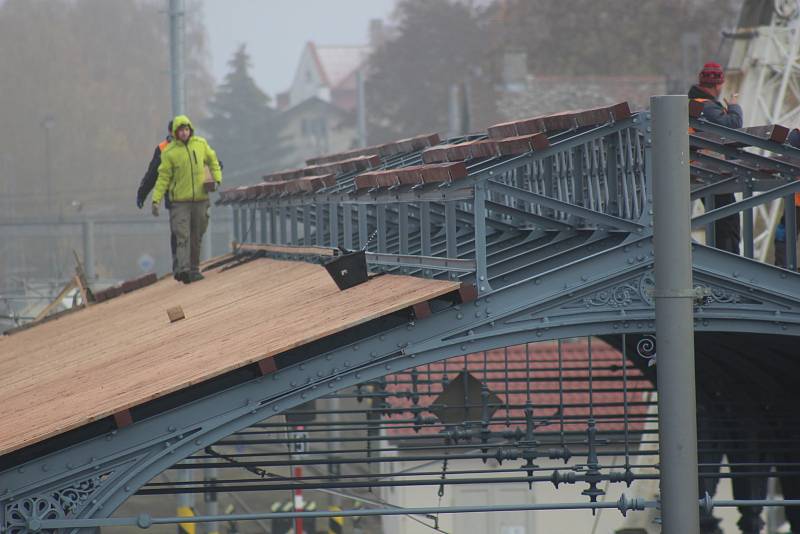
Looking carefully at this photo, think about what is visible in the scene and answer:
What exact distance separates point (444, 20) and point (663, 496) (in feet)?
265

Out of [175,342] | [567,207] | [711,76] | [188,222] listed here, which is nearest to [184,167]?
[188,222]

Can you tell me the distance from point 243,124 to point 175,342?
94338mm

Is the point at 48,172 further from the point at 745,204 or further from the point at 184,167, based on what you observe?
the point at 745,204

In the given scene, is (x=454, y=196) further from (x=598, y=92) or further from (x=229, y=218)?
(x=598, y=92)

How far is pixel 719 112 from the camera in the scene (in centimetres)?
1247

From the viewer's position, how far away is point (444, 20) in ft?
285

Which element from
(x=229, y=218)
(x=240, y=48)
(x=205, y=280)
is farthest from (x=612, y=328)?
(x=240, y=48)

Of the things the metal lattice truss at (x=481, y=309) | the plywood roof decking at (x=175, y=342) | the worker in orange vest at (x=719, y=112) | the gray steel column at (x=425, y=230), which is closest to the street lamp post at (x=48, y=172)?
the plywood roof decking at (x=175, y=342)

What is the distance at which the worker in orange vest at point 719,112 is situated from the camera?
12.5m

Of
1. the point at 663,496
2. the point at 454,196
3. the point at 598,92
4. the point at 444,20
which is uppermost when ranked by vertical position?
the point at 444,20

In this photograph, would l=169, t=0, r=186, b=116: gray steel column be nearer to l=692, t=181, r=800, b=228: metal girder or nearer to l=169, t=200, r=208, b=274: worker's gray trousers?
l=169, t=200, r=208, b=274: worker's gray trousers

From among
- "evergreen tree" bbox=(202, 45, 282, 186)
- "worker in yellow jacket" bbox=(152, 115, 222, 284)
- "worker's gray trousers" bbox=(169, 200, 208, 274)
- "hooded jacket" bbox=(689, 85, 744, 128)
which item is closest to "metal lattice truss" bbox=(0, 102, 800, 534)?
"hooded jacket" bbox=(689, 85, 744, 128)

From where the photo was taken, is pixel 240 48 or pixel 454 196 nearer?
pixel 454 196

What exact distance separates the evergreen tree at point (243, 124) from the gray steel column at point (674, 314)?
9580cm
